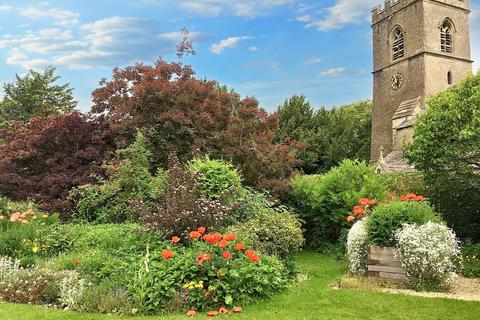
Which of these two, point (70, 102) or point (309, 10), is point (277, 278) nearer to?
point (309, 10)

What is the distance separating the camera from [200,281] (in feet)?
19.9

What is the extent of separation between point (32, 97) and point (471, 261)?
3571 cm

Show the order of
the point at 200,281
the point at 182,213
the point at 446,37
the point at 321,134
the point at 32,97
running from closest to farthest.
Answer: the point at 200,281
the point at 182,213
the point at 446,37
the point at 321,134
the point at 32,97

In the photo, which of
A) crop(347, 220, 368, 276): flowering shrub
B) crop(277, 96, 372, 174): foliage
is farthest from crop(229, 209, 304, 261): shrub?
crop(277, 96, 372, 174): foliage

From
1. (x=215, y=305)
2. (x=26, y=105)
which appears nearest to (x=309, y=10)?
(x=215, y=305)

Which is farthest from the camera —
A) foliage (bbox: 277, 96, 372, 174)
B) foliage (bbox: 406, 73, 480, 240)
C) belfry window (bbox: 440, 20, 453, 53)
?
foliage (bbox: 277, 96, 372, 174)

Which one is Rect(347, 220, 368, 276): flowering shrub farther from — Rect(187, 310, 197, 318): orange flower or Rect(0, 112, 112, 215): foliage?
Rect(0, 112, 112, 215): foliage

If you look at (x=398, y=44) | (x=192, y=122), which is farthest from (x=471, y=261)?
(x=398, y=44)

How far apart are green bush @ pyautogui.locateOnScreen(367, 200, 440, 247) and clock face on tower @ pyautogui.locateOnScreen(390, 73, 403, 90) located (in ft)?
87.7

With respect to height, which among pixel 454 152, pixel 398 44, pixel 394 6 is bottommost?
pixel 454 152

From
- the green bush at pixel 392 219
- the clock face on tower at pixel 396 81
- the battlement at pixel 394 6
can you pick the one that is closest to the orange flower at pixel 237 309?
the green bush at pixel 392 219

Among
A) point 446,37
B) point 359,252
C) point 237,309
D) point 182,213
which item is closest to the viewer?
point 237,309

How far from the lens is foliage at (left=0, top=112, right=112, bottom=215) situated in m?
11.6

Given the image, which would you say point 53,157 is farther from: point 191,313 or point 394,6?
point 394,6
